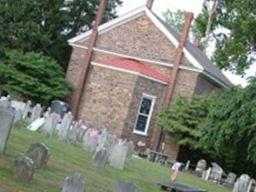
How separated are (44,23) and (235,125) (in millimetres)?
→ 23353

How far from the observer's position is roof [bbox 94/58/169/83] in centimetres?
3588

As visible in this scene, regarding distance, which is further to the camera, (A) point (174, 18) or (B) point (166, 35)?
(A) point (174, 18)

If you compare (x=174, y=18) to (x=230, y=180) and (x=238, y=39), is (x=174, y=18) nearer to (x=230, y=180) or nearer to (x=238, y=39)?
(x=238, y=39)

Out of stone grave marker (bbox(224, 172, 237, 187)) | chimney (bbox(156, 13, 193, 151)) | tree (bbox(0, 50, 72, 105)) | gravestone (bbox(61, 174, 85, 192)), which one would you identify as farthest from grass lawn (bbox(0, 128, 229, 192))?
tree (bbox(0, 50, 72, 105))

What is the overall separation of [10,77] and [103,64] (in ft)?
18.2

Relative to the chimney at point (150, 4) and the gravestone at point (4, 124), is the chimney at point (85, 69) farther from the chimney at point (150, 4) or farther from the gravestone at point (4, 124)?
the gravestone at point (4, 124)

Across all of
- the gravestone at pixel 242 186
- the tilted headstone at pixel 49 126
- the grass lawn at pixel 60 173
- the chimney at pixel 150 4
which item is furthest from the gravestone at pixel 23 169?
the chimney at pixel 150 4

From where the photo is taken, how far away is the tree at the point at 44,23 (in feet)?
141

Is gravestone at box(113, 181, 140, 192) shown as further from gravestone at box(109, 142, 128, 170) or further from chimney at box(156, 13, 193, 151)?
chimney at box(156, 13, 193, 151)

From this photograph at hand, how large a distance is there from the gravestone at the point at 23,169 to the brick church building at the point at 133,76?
960 inches

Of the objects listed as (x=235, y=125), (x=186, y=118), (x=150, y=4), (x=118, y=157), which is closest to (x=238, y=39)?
(x=150, y=4)

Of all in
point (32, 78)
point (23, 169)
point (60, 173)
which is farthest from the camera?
point (32, 78)

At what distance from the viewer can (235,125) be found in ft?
81.4

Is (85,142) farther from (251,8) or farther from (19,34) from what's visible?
(251,8)
